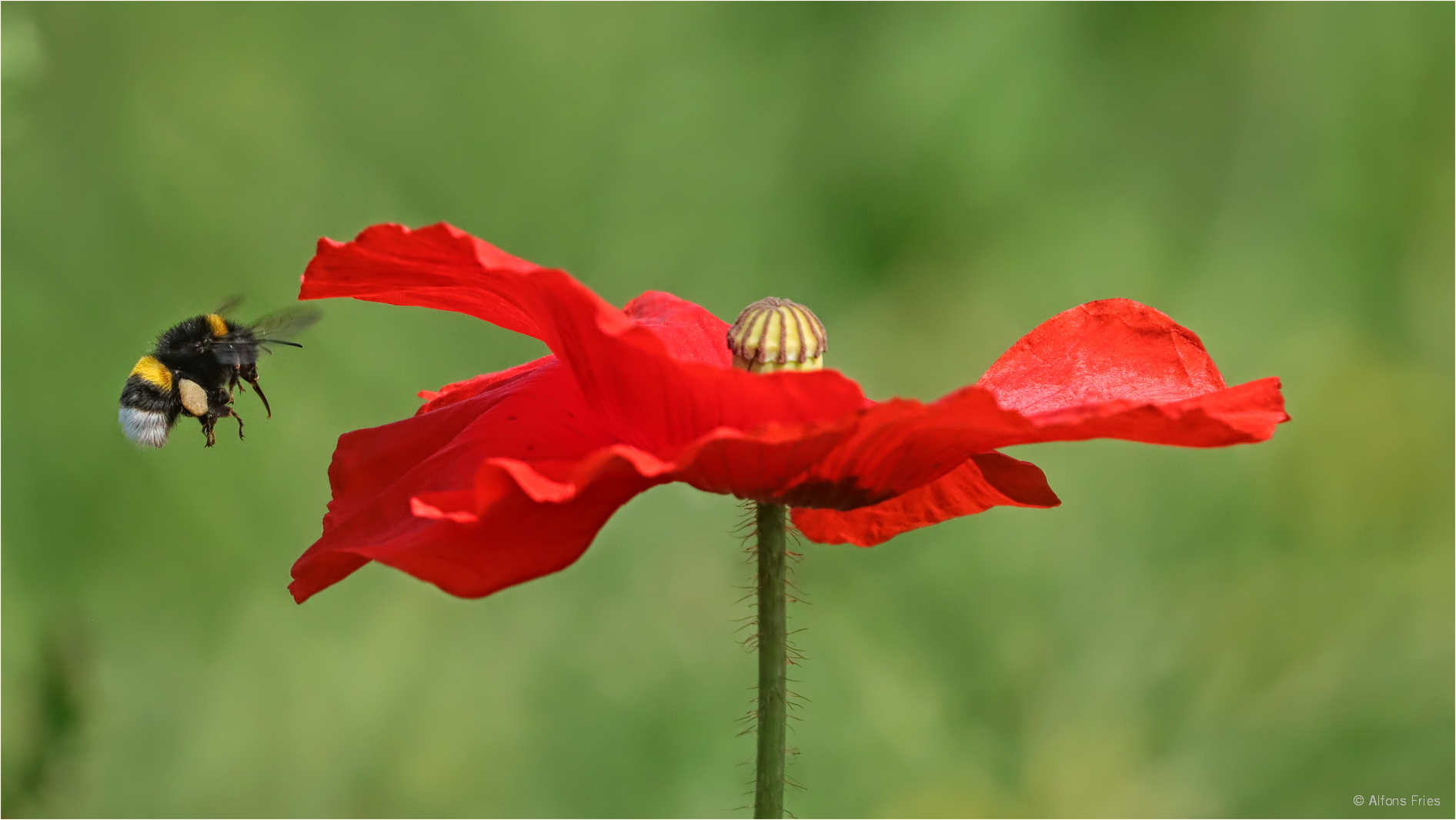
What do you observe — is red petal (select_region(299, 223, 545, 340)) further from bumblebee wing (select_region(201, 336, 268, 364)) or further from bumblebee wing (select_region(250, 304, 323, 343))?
bumblebee wing (select_region(201, 336, 268, 364))

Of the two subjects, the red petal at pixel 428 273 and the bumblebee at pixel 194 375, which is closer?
the red petal at pixel 428 273

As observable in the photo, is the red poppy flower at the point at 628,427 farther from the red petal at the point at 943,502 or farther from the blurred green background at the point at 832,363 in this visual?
the blurred green background at the point at 832,363

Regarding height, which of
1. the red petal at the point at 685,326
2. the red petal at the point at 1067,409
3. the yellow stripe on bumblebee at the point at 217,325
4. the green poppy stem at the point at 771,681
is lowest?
the green poppy stem at the point at 771,681

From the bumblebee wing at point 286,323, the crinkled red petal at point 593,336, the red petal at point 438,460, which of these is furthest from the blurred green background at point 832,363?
the crinkled red petal at point 593,336

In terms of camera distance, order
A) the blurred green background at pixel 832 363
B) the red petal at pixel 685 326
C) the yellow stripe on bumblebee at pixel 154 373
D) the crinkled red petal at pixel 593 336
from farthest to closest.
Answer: the blurred green background at pixel 832 363 < the yellow stripe on bumblebee at pixel 154 373 < the red petal at pixel 685 326 < the crinkled red petal at pixel 593 336

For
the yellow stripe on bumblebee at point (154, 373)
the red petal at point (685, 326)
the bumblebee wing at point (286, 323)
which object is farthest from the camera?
the yellow stripe on bumblebee at point (154, 373)

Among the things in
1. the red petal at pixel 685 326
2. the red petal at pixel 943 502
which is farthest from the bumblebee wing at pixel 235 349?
the red petal at pixel 943 502

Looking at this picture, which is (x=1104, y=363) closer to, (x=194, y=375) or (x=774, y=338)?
(x=774, y=338)

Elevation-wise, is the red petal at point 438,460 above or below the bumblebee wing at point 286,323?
below
